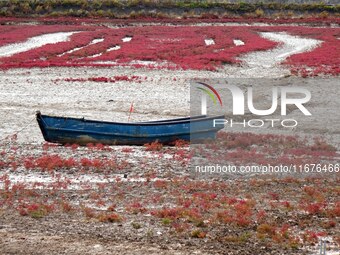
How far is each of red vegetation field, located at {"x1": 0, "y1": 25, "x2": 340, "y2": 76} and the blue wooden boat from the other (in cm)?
1779

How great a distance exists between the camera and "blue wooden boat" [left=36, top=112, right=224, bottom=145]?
24141mm

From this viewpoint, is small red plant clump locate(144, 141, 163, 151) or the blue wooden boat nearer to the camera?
small red plant clump locate(144, 141, 163, 151)

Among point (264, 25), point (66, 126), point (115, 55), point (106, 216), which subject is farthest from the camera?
point (264, 25)

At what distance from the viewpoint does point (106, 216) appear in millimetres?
15812

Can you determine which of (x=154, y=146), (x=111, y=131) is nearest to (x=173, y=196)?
(x=154, y=146)

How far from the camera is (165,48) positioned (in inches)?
2140

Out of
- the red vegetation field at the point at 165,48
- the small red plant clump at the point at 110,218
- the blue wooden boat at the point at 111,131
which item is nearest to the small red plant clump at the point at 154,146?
the blue wooden boat at the point at 111,131

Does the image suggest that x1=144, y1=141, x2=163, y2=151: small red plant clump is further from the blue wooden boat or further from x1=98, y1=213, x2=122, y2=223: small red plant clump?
x1=98, y1=213, x2=122, y2=223: small red plant clump

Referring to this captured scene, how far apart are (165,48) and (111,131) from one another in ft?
101

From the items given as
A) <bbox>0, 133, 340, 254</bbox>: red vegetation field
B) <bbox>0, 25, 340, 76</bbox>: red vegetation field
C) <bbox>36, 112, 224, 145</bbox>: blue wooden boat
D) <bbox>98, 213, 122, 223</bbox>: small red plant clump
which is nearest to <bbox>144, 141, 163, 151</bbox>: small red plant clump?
<bbox>0, 133, 340, 254</bbox>: red vegetation field

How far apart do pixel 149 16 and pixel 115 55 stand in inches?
1628

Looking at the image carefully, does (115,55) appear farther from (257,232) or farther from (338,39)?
(257,232)

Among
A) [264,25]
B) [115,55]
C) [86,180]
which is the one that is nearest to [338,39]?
[264,25]

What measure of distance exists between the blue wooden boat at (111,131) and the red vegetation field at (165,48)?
1779 cm
